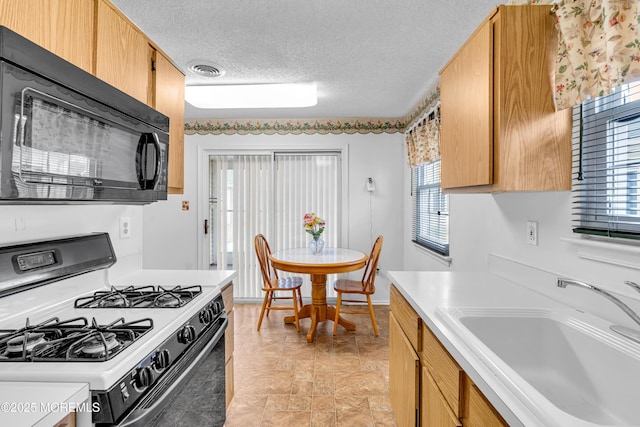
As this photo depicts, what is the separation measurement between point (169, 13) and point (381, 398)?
2.70 m

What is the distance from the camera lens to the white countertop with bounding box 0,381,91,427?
0.63m

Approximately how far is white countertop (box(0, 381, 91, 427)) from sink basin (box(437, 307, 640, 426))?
3.19 ft

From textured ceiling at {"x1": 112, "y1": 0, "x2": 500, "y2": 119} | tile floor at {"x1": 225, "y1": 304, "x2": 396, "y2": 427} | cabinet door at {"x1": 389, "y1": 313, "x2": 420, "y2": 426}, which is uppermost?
textured ceiling at {"x1": 112, "y1": 0, "x2": 500, "y2": 119}

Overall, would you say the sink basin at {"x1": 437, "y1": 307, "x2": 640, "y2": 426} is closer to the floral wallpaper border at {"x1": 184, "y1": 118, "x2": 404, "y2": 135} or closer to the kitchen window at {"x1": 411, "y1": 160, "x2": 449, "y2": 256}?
the kitchen window at {"x1": 411, "y1": 160, "x2": 449, "y2": 256}

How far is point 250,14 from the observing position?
1.85 metres

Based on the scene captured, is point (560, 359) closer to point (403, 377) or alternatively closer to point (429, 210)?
point (403, 377)

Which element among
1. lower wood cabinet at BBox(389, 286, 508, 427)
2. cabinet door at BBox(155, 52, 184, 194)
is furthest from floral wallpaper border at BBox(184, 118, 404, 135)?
lower wood cabinet at BBox(389, 286, 508, 427)

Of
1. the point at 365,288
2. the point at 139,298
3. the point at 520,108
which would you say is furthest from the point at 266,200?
the point at 520,108

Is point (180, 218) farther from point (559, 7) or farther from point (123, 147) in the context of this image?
point (559, 7)

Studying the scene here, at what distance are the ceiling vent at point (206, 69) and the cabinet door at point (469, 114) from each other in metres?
1.74

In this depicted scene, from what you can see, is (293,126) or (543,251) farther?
(293,126)

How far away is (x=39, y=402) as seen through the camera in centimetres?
69

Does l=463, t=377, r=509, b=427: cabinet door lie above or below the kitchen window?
below

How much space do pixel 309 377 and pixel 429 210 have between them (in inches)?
76.3
